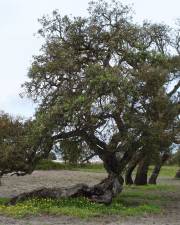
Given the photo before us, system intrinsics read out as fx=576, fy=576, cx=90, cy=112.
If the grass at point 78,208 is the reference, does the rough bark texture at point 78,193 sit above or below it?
above

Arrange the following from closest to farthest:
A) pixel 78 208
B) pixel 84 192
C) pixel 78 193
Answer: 1. pixel 78 208
2. pixel 78 193
3. pixel 84 192

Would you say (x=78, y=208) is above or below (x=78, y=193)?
below

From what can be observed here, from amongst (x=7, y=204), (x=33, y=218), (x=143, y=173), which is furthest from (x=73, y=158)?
(x=143, y=173)

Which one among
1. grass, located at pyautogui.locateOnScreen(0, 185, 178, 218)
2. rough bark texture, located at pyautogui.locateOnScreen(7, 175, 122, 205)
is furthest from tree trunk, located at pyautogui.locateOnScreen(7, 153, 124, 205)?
grass, located at pyautogui.locateOnScreen(0, 185, 178, 218)

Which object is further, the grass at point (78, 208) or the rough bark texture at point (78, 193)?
the rough bark texture at point (78, 193)

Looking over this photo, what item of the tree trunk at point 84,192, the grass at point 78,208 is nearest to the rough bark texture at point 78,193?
the tree trunk at point 84,192

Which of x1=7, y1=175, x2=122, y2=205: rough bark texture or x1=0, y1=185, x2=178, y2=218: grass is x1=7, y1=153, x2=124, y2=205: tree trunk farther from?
x1=0, y1=185, x2=178, y2=218: grass

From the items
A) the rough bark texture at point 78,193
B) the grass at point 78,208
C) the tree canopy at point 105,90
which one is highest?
the tree canopy at point 105,90

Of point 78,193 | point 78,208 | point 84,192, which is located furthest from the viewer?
point 84,192

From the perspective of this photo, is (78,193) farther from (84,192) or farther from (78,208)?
(78,208)

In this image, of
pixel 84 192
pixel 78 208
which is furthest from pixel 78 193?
pixel 78 208

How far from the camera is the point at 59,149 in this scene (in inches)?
915

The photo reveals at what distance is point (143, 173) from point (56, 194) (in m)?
15.2

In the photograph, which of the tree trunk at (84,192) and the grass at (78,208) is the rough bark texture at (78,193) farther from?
the grass at (78,208)
